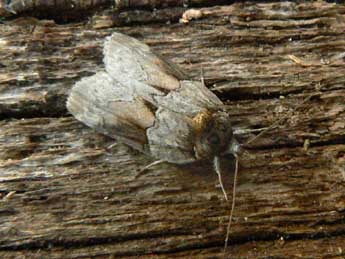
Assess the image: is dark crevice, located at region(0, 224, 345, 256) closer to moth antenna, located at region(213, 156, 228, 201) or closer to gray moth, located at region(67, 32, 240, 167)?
moth antenna, located at region(213, 156, 228, 201)

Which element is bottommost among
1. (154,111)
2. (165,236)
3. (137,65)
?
(165,236)

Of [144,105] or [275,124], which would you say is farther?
[275,124]

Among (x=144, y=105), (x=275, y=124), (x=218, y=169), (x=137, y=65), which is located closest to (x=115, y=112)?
(x=144, y=105)

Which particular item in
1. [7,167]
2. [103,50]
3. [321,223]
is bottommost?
[321,223]

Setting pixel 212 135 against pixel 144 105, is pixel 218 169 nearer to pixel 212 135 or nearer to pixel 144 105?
pixel 212 135

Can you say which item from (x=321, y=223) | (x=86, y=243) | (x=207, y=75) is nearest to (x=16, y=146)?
(x=86, y=243)

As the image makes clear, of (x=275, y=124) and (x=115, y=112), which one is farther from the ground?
(x=115, y=112)

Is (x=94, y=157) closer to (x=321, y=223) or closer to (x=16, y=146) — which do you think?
(x=16, y=146)
